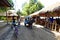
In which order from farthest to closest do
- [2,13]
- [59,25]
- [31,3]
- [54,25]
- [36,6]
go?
[31,3], [36,6], [2,13], [54,25], [59,25]

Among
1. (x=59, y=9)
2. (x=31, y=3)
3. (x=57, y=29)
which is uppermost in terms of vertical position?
(x=31, y=3)

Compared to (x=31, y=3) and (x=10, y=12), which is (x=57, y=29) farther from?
(x=31, y=3)

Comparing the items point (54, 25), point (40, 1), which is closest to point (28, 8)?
point (40, 1)

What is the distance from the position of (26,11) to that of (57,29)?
2470 inches

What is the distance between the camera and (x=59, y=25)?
20562mm

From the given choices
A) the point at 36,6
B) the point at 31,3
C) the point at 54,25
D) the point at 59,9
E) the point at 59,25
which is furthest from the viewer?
the point at 31,3

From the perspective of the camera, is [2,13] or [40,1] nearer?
[2,13]

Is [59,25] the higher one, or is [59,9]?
[59,9]

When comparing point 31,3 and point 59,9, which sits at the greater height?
point 31,3

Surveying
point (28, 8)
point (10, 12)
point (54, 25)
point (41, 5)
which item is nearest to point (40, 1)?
point (41, 5)

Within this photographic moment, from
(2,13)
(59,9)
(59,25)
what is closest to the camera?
(59,9)

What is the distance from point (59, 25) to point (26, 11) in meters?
63.8

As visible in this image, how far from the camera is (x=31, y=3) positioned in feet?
268

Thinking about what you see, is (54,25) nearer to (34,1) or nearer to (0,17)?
(0,17)
